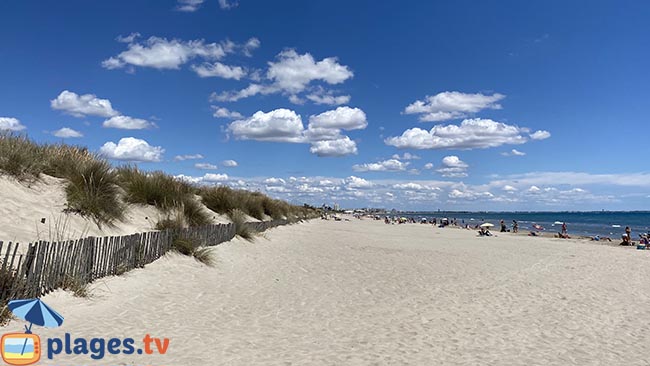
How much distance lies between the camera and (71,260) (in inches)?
272

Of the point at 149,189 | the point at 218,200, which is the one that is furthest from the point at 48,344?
the point at 218,200

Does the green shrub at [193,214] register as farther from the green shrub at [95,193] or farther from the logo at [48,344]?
the logo at [48,344]

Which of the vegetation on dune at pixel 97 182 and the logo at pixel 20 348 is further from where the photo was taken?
the vegetation on dune at pixel 97 182

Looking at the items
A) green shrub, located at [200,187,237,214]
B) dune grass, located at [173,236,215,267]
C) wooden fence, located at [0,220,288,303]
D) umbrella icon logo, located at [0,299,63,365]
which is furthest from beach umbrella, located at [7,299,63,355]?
green shrub, located at [200,187,237,214]

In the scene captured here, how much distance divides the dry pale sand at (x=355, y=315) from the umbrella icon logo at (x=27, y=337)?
0.19 meters

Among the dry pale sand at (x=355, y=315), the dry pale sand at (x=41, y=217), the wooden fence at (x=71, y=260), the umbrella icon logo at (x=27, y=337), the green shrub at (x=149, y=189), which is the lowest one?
the dry pale sand at (x=355, y=315)

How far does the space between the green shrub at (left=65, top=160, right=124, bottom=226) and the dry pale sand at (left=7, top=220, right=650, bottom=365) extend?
2.30 meters

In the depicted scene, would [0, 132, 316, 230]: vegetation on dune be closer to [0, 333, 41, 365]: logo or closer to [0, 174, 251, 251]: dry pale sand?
[0, 174, 251, 251]: dry pale sand

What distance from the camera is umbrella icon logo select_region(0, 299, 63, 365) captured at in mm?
4527

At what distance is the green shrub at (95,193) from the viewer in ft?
35.4

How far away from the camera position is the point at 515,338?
23.6 ft

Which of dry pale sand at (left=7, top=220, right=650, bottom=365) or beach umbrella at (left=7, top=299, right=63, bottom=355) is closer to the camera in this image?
beach umbrella at (left=7, top=299, right=63, bottom=355)

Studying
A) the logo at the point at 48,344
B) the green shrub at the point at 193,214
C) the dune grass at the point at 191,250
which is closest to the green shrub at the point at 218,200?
the green shrub at the point at 193,214

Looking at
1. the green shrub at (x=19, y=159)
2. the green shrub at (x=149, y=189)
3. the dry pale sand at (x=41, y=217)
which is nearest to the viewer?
the dry pale sand at (x=41, y=217)
